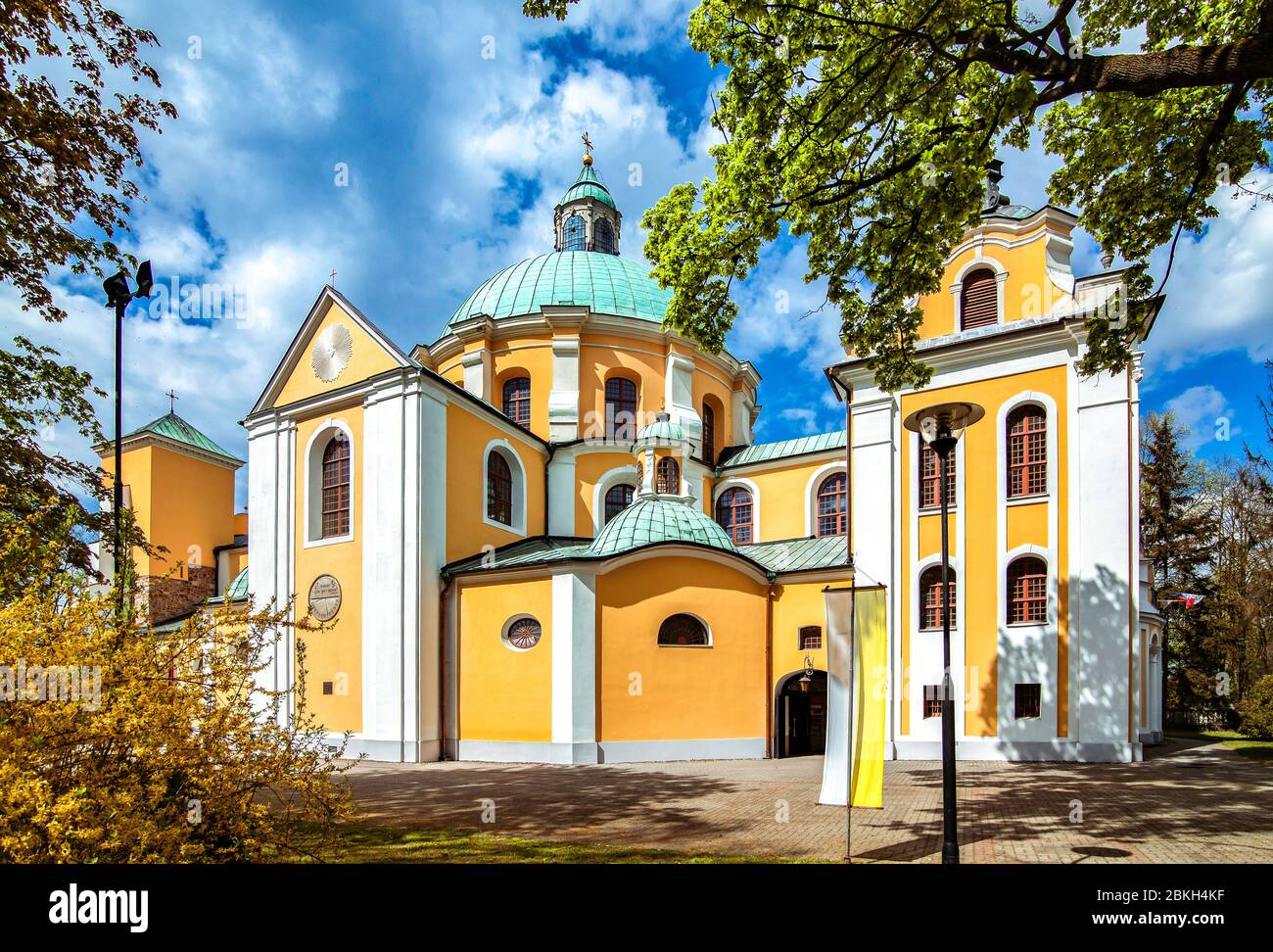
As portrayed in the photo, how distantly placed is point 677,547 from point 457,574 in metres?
6.07

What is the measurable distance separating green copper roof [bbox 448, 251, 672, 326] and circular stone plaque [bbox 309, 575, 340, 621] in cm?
1129

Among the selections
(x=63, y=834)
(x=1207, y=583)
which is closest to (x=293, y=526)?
(x=63, y=834)

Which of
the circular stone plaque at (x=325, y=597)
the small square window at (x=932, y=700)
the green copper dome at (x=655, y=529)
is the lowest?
the small square window at (x=932, y=700)

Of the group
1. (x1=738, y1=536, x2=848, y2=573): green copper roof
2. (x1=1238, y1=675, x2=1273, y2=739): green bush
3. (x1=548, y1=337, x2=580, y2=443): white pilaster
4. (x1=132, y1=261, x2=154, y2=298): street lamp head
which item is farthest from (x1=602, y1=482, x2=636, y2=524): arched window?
(x1=1238, y1=675, x2=1273, y2=739): green bush

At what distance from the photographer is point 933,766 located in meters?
18.0

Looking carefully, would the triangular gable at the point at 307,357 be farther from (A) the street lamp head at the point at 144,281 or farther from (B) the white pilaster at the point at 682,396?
(B) the white pilaster at the point at 682,396

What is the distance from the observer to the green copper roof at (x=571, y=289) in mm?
29641

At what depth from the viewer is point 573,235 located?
34.7 meters

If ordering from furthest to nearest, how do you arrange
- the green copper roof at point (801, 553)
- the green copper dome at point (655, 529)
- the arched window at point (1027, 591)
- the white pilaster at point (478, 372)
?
the white pilaster at point (478, 372), the green copper roof at point (801, 553), the green copper dome at point (655, 529), the arched window at point (1027, 591)

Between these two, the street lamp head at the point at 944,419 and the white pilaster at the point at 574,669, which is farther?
the white pilaster at the point at 574,669

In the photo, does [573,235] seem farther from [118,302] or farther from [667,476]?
[118,302]

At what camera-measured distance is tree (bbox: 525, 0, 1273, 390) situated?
8234mm

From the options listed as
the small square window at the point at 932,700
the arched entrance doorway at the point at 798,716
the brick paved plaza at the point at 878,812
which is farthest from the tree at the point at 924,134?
the arched entrance doorway at the point at 798,716

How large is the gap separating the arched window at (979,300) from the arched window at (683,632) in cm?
1078
